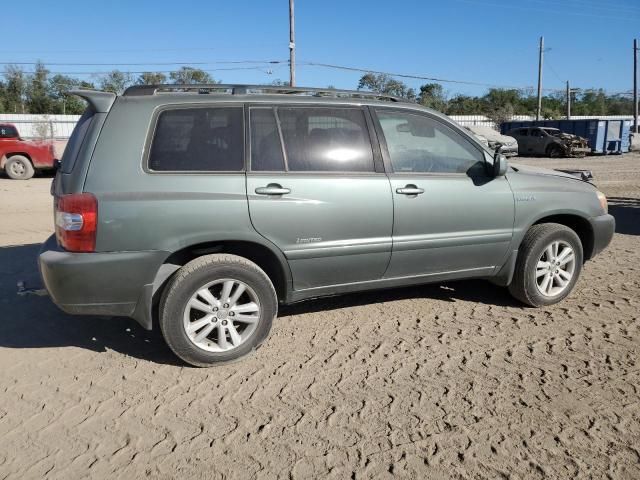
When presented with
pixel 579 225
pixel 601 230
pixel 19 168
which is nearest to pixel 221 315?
pixel 579 225

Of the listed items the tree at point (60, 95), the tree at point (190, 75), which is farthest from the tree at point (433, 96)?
the tree at point (60, 95)

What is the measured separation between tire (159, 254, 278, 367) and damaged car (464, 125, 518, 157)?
235 centimetres

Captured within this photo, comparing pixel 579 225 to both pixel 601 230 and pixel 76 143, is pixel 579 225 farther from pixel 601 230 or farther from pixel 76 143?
pixel 76 143

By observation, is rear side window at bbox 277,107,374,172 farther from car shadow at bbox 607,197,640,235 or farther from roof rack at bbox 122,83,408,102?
car shadow at bbox 607,197,640,235

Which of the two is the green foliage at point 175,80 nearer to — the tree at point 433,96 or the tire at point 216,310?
the tree at point 433,96

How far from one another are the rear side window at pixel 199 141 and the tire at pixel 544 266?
2551 millimetres

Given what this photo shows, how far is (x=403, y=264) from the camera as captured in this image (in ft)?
13.9

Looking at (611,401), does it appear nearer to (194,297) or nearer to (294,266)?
(294,266)

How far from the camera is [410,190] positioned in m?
4.14

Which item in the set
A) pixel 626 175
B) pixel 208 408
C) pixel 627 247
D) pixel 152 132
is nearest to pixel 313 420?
pixel 208 408

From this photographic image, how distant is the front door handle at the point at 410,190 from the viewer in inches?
161

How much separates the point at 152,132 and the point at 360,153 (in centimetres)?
148

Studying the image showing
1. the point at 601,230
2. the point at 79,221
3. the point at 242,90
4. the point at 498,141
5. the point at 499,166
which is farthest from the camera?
the point at 498,141

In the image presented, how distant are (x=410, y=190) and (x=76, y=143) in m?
2.38
